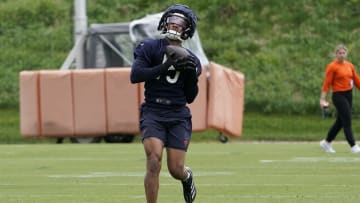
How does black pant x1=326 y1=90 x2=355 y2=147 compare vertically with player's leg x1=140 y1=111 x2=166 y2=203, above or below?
below

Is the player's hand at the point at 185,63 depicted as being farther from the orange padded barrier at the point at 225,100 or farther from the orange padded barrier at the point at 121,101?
the orange padded barrier at the point at 225,100

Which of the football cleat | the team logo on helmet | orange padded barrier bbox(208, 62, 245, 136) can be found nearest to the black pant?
orange padded barrier bbox(208, 62, 245, 136)

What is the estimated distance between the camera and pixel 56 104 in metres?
27.6

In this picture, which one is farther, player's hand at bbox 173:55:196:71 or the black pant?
the black pant

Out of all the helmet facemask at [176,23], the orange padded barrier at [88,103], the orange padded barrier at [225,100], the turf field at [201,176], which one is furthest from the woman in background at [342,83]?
the helmet facemask at [176,23]

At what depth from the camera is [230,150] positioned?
22.5 metres

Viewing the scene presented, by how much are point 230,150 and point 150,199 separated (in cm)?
1247

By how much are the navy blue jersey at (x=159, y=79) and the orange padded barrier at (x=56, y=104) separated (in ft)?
56.2

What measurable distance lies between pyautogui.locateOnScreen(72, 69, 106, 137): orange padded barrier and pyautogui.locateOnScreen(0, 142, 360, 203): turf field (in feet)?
14.0

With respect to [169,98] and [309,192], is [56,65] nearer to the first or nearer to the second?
[309,192]

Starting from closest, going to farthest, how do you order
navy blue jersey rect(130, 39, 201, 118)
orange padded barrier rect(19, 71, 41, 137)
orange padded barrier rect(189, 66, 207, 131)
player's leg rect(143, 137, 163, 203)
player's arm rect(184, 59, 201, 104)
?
player's leg rect(143, 137, 163, 203) → navy blue jersey rect(130, 39, 201, 118) → player's arm rect(184, 59, 201, 104) → orange padded barrier rect(189, 66, 207, 131) → orange padded barrier rect(19, 71, 41, 137)

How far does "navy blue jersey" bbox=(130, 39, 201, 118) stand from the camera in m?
10.3

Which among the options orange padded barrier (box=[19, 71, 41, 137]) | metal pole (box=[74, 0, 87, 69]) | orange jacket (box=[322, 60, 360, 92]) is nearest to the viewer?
orange jacket (box=[322, 60, 360, 92])

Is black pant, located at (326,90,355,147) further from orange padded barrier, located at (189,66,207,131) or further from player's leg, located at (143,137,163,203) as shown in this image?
player's leg, located at (143,137,163,203)
